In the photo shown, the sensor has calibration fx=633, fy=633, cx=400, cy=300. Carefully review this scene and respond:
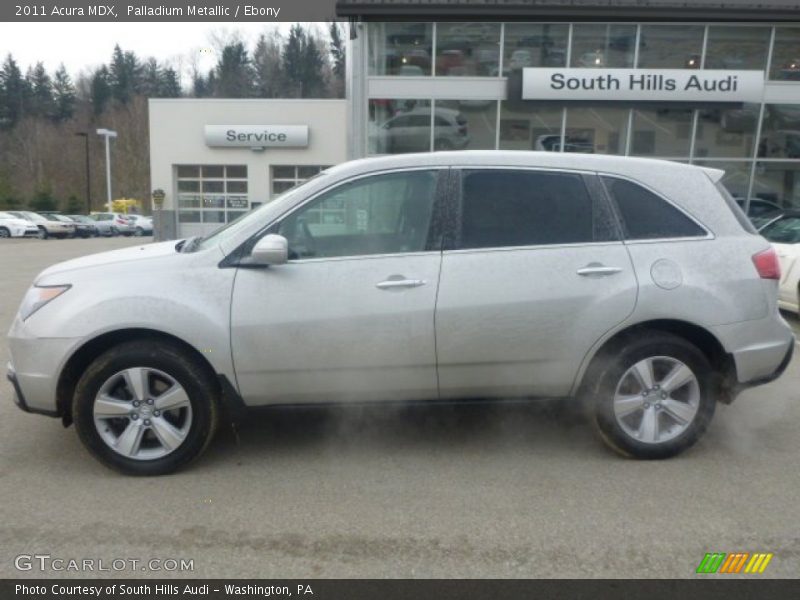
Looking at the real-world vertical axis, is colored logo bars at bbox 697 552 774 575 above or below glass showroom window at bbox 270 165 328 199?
below

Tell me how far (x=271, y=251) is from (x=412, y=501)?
1560 mm

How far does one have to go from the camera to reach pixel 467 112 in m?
18.5

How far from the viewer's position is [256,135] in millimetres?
24781

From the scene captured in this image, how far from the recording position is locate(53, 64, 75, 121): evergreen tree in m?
79.3

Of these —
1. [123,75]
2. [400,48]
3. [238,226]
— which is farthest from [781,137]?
[123,75]

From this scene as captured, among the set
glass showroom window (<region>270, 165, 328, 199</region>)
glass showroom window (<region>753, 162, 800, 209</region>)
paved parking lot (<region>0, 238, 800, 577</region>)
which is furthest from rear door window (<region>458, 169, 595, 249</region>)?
glass showroom window (<region>270, 165, 328, 199</region>)

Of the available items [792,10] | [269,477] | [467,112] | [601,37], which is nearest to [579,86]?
[601,37]

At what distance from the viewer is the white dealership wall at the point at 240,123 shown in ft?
82.0

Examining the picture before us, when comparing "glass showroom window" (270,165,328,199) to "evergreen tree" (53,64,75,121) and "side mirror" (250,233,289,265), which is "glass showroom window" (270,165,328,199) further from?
"evergreen tree" (53,64,75,121)

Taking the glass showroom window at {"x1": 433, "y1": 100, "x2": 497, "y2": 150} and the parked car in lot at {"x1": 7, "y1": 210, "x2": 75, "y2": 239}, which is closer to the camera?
the glass showroom window at {"x1": 433, "y1": 100, "x2": 497, "y2": 150}

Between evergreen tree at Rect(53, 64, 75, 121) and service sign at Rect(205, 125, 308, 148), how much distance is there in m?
66.2

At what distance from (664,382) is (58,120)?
89.8 meters

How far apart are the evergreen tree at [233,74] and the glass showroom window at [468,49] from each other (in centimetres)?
4223

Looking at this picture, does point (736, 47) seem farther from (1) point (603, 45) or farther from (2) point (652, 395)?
(2) point (652, 395)
